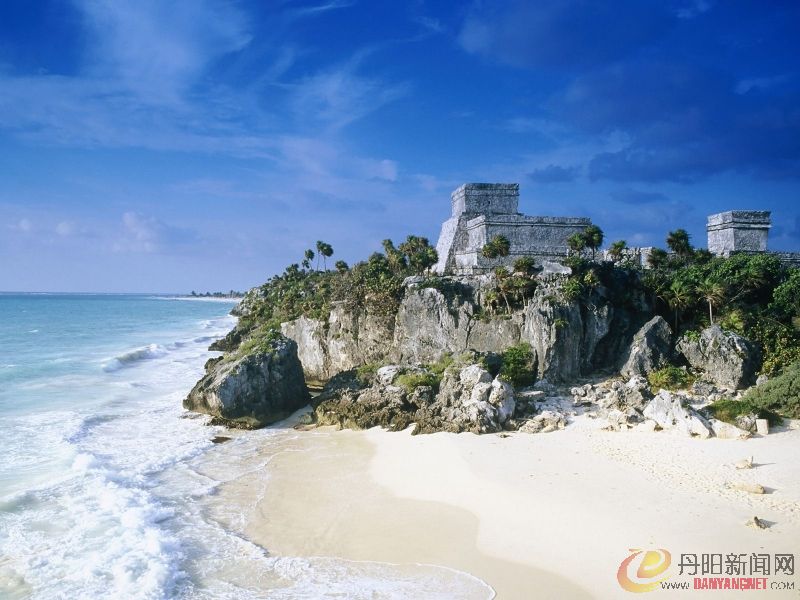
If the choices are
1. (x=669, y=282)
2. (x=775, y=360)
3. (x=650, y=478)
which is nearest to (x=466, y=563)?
(x=650, y=478)

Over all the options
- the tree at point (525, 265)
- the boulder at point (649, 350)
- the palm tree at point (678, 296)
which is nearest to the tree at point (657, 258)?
the palm tree at point (678, 296)

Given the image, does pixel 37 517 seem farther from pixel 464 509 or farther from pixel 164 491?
pixel 464 509

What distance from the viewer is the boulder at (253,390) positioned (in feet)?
68.4

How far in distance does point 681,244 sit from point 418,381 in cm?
1815

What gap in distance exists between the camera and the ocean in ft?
31.9

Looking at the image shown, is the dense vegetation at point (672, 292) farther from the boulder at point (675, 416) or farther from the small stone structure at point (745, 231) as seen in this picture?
the boulder at point (675, 416)

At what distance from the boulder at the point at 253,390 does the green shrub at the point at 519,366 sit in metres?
8.19

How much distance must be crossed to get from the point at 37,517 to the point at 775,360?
79.4 ft

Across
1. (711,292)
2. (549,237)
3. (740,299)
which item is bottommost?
(740,299)

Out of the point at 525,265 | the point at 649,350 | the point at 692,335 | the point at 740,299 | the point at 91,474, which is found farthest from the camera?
the point at 525,265

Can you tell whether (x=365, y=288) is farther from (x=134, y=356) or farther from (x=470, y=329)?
(x=134, y=356)

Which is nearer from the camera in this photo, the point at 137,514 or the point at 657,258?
the point at 137,514

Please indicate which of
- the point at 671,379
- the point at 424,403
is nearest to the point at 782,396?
the point at 671,379

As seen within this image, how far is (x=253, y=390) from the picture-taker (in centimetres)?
2120
